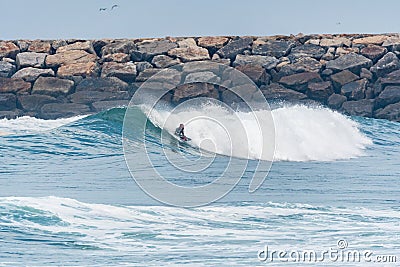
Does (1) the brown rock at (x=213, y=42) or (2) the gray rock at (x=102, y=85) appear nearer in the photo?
(2) the gray rock at (x=102, y=85)

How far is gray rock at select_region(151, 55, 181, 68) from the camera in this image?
25.3m

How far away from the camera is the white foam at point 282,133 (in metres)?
17.4

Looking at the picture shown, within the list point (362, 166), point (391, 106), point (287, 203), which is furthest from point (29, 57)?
point (287, 203)

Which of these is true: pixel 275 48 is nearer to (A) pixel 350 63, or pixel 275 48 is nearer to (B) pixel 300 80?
(B) pixel 300 80

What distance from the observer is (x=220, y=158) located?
1619 cm

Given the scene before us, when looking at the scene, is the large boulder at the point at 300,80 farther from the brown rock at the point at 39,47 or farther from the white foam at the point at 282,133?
the brown rock at the point at 39,47

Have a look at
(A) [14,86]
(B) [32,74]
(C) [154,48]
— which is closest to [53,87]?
(B) [32,74]

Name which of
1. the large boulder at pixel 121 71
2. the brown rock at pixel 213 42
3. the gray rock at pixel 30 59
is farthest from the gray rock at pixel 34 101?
the brown rock at pixel 213 42

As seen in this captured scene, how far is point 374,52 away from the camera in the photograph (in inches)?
1009

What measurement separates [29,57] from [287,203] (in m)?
16.9

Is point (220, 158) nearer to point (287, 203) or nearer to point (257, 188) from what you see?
point (257, 188)

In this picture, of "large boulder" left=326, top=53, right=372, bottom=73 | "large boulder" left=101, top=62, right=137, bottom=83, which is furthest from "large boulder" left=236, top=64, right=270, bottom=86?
"large boulder" left=101, top=62, right=137, bottom=83

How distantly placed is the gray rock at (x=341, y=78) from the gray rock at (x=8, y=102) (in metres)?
8.77

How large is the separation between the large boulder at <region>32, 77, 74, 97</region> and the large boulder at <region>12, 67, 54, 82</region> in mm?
277
